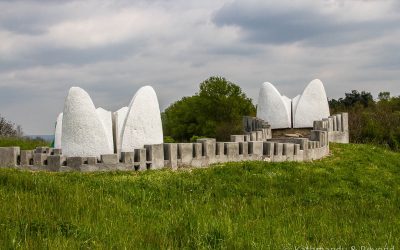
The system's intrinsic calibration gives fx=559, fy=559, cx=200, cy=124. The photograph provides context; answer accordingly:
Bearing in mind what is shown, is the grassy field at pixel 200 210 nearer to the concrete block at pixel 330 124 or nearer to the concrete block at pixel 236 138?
the concrete block at pixel 236 138

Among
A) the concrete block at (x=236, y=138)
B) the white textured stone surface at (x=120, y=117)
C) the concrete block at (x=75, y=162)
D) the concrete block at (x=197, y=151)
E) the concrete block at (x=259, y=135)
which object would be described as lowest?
the concrete block at (x=75, y=162)

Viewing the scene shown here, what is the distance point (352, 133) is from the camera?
38.8m

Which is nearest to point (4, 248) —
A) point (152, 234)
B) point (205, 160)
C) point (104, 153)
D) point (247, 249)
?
point (152, 234)

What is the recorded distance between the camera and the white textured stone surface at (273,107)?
29.6 metres

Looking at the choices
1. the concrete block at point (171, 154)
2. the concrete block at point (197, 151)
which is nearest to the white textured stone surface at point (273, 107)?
the concrete block at point (197, 151)

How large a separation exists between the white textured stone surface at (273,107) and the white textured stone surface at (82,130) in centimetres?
1562

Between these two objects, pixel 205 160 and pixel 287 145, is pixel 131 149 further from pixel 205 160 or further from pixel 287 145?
pixel 287 145

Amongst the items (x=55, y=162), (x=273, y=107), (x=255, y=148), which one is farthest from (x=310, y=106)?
(x=55, y=162)

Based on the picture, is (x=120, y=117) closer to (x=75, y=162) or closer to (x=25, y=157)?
(x=75, y=162)

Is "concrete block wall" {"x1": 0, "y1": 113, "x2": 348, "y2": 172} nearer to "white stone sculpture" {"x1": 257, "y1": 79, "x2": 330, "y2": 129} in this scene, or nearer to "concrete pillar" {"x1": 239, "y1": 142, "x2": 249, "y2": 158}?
"concrete pillar" {"x1": 239, "y1": 142, "x2": 249, "y2": 158}

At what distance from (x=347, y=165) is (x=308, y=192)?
6.37 m

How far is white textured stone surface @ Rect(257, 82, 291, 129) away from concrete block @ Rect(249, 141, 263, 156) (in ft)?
36.6

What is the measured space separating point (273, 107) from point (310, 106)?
195 cm

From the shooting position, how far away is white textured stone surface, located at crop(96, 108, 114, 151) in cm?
1565
